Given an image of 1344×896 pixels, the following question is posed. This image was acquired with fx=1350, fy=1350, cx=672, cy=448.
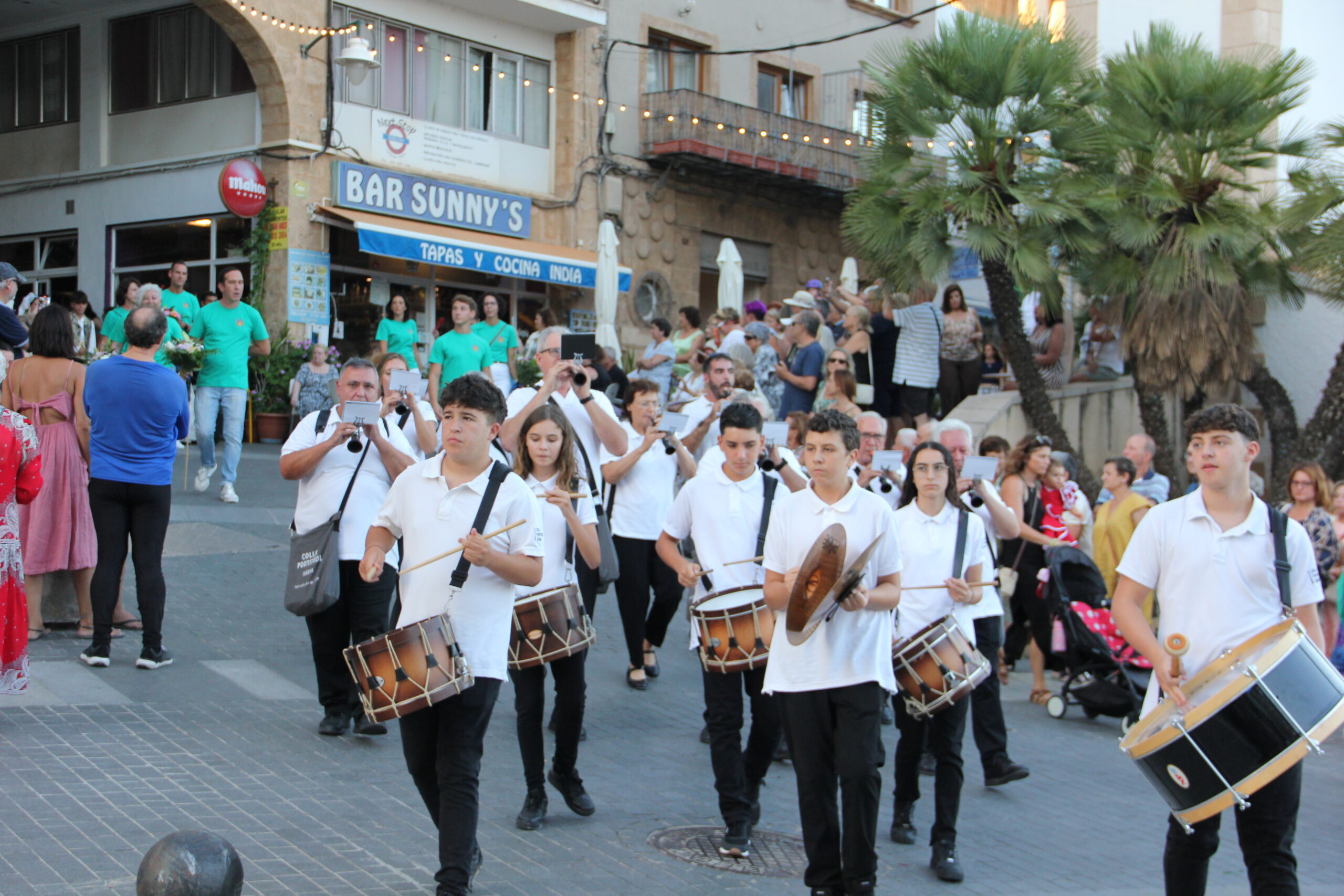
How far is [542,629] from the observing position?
19.5 ft

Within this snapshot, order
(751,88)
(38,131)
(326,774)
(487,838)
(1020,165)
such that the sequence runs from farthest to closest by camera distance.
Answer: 1. (751,88)
2. (38,131)
3. (1020,165)
4. (326,774)
5. (487,838)

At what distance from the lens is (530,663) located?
5.94 m

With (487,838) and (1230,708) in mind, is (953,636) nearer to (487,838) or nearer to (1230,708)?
(1230,708)

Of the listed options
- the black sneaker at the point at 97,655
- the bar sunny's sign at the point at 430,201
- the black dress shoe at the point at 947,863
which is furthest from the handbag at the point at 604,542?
the bar sunny's sign at the point at 430,201

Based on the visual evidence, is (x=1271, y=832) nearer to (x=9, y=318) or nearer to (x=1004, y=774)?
(x=1004, y=774)

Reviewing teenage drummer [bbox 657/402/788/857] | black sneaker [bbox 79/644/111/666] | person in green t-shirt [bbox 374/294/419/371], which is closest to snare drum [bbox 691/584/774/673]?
teenage drummer [bbox 657/402/788/857]

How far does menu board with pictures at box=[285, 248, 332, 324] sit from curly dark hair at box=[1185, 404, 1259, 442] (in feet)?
53.0

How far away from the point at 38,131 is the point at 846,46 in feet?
49.9

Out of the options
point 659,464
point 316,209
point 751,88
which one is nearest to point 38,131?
point 316,209

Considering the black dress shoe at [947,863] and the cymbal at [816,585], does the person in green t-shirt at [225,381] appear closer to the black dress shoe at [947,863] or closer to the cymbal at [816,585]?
the black dress shoe at [947,863]

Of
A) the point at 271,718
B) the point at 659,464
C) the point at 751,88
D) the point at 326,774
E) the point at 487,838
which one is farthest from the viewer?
the point at 751,88

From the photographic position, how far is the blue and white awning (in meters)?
19.4

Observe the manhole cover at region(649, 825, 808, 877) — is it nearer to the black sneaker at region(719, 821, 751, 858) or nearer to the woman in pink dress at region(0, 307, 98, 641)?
the black sneaker at region(719, 821, 751, 858)

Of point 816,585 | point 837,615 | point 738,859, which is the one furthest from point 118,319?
point 816,585
